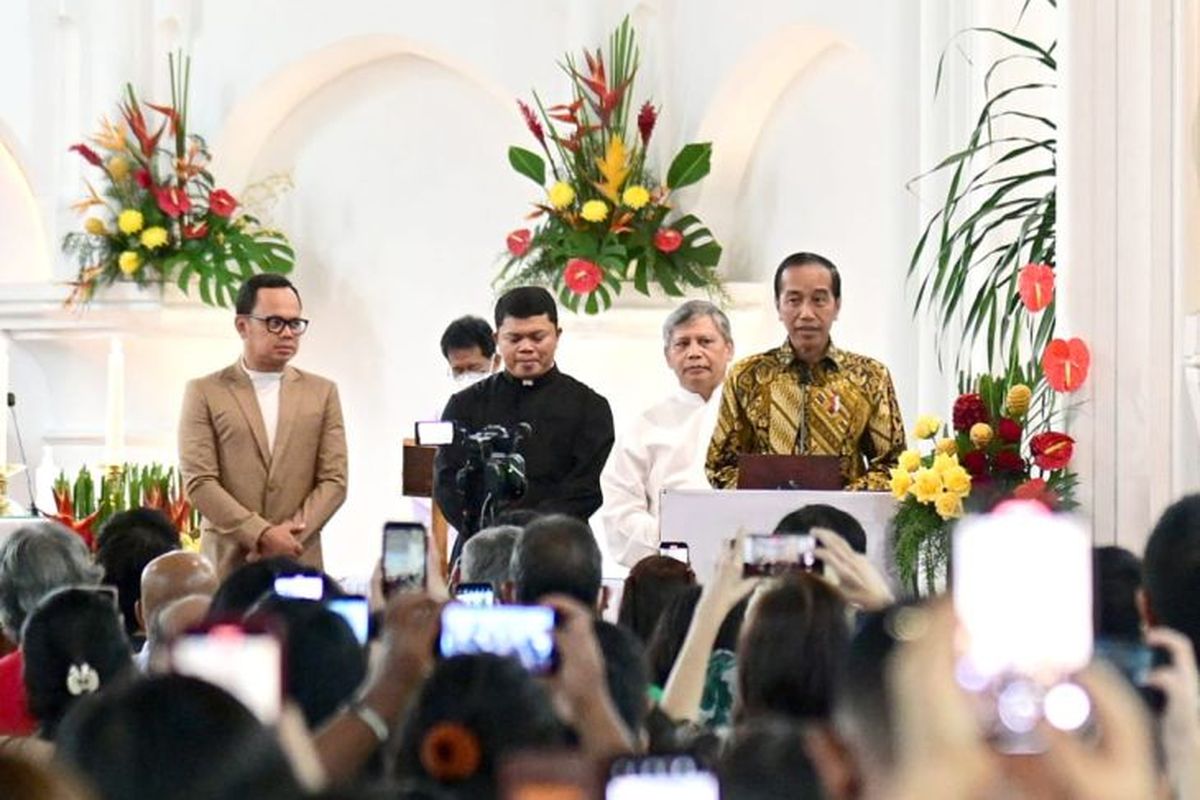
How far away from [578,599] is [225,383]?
331 centimetres

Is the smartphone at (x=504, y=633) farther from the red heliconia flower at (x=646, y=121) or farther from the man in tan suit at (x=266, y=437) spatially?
the red heliconia flower at (x=646, y=121)

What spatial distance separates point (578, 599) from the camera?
3.70 meters

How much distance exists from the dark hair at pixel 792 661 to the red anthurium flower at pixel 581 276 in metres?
6.02

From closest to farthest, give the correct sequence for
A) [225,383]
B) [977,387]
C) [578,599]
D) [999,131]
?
[578,599] → [977,387] → [225,383] → [999,131]

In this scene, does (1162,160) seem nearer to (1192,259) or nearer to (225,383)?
(1192,259)

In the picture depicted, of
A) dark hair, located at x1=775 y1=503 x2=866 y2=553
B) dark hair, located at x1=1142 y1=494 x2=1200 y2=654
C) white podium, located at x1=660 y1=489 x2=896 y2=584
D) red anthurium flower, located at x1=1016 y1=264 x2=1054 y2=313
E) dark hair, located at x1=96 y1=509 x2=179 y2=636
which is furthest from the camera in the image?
red anthurium flower, located at x1=1016 y1=264 x2=1054 y2=313

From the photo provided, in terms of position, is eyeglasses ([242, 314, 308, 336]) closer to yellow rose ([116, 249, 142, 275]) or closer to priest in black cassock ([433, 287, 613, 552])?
priest in black cassock ([433, 287, 613, 552])

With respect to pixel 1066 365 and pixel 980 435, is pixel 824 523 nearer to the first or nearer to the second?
pixel 980 435

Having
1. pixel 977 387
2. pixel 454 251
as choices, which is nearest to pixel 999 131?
pixel 977 387

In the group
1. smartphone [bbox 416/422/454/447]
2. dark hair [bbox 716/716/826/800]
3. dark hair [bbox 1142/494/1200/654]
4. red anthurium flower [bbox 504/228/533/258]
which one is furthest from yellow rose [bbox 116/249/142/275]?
dark hair [bbox 716/716/826/800]

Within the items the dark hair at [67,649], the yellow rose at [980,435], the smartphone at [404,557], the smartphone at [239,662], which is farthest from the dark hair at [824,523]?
the smartphone at [239,662]

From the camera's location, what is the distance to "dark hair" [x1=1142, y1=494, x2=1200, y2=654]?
2.98 metres

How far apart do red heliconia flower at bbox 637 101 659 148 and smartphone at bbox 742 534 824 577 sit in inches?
205

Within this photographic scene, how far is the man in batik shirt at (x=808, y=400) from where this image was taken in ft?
20.3
